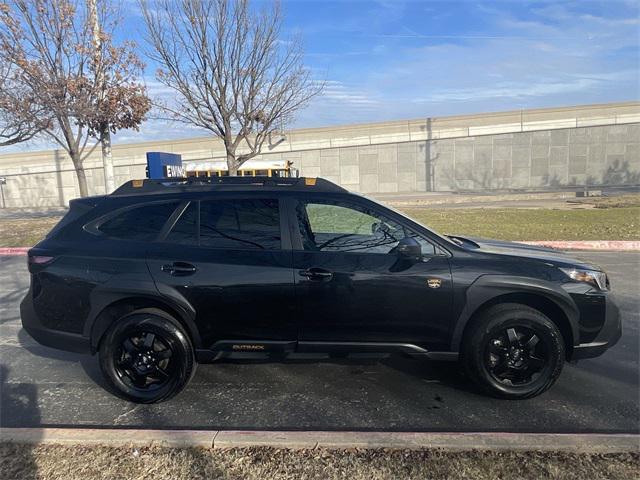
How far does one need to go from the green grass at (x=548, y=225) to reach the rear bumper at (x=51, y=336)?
771 centimetres

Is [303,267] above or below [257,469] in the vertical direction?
above

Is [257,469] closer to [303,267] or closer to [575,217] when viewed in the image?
[303,267]

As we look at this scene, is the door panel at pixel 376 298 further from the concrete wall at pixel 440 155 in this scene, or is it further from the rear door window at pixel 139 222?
the concrete wall at pixel 440 155

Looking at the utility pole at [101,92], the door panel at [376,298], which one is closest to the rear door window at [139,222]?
the door panel at [376,298]

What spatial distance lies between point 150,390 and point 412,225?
243cm

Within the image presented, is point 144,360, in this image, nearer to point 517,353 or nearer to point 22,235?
point 517,353

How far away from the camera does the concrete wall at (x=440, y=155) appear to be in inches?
1436

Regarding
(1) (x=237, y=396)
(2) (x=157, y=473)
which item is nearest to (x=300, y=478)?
(2) (x=157, y=473)

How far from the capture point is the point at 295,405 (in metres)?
3.48

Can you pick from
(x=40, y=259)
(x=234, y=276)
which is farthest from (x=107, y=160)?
(x=234, y=276)

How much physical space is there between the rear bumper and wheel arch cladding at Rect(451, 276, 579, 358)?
2.91m

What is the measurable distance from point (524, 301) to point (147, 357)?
2.95 m

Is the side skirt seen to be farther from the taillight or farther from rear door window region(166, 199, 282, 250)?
the taillight

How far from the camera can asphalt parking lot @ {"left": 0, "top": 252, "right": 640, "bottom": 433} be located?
10.5 feet
